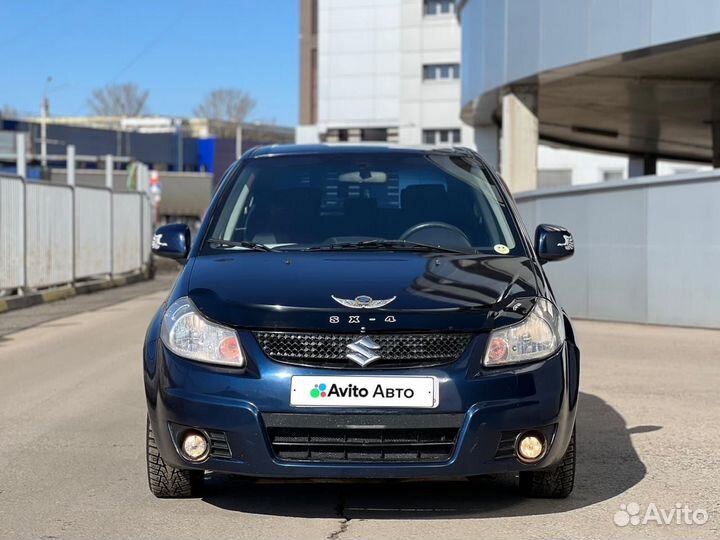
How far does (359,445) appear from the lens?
15.1 ft

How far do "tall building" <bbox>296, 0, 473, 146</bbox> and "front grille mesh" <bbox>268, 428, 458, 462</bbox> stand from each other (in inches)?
2280

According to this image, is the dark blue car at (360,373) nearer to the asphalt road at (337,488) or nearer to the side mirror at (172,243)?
the asphalt road at (337,488)

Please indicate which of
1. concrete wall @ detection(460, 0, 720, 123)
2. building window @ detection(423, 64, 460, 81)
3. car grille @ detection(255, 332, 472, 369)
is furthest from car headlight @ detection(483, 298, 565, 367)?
building window @ detection(423, 64, 460, 81)

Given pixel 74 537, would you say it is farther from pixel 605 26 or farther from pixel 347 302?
pixel 605 26

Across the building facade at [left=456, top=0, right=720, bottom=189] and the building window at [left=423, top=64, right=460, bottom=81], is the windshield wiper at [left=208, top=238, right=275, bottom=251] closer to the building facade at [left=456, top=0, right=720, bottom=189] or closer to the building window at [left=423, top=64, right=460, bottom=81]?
the building facade at [left=456, top=0, right=720, bottom=189]

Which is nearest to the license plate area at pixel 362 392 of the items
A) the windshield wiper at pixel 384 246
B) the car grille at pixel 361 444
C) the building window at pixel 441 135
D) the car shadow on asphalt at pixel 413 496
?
the car grille at pixel 361 444

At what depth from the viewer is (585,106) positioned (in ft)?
85.9

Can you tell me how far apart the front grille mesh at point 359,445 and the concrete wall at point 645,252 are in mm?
10893

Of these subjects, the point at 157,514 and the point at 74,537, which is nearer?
the point at 74,537

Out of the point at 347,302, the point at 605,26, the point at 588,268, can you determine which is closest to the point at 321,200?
the point at 347,302

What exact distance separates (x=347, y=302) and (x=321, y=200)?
1374 mm

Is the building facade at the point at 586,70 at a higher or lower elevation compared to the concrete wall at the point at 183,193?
higher

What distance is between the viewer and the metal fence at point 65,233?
17.5 m

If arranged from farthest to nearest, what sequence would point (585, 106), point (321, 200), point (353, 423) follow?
point (585, 106) < point (321, 200) < point (353, 423)
